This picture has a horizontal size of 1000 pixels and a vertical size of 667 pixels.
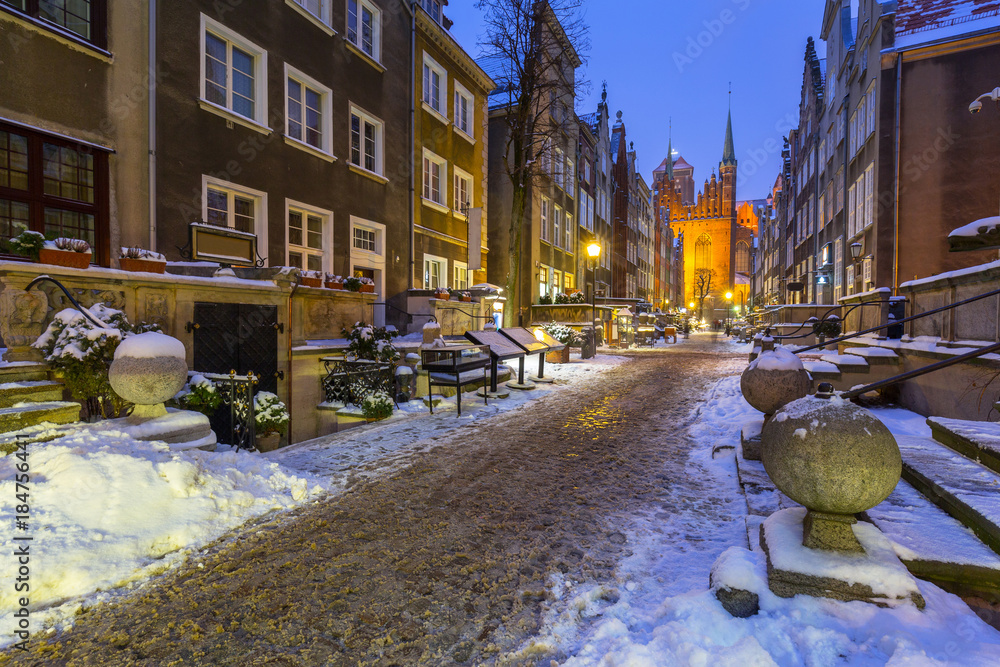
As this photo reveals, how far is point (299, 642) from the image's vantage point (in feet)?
8.46

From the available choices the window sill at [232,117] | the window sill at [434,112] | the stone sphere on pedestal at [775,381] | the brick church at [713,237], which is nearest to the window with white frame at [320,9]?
the window sill at [232,117]

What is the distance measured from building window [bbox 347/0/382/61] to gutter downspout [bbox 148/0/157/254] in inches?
233

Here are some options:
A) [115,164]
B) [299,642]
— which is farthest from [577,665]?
[115,164]

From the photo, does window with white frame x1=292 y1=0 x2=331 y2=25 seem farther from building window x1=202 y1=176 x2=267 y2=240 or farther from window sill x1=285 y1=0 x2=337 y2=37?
building window x1=202 y1=176 x2=267 y2=240

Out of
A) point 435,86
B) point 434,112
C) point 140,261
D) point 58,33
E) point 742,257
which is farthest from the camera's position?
point 742,257

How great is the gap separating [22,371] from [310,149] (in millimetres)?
8395

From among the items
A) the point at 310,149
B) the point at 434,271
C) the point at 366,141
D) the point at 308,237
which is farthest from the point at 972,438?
the point at 434,271

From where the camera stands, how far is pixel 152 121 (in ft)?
27.9

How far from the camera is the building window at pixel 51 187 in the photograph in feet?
23.1

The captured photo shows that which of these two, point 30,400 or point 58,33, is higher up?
point 58,33

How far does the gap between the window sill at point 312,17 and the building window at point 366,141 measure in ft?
6.06

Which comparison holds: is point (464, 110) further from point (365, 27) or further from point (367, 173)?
point (367, 173)

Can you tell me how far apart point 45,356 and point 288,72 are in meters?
9.01

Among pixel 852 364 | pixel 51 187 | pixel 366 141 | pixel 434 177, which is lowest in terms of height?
pixel 852 364
